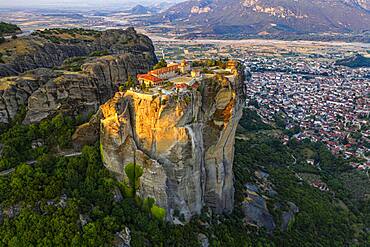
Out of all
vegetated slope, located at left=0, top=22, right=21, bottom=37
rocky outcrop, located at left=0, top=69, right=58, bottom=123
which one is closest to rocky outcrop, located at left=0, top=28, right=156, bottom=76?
rocky outcrop, located at left=0, top=69, right=58, bottom=123

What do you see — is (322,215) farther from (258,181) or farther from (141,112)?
(141,112)

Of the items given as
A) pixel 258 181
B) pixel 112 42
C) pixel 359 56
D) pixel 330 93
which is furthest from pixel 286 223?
pixel 359 56

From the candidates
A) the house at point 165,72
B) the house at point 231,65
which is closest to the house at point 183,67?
the house at point 165,72

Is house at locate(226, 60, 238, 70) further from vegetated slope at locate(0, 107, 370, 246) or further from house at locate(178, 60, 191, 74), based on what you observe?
vegetated slope at locate(0, 107, 370, 246)

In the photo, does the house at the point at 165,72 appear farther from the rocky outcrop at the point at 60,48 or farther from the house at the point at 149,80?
the rocky outcrop at the point at 60,48

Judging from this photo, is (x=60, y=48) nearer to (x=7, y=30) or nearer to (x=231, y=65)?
(x=7, y=30)

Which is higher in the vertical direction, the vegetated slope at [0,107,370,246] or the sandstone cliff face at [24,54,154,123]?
the sandstone cliff face at [24,54,154,123]
